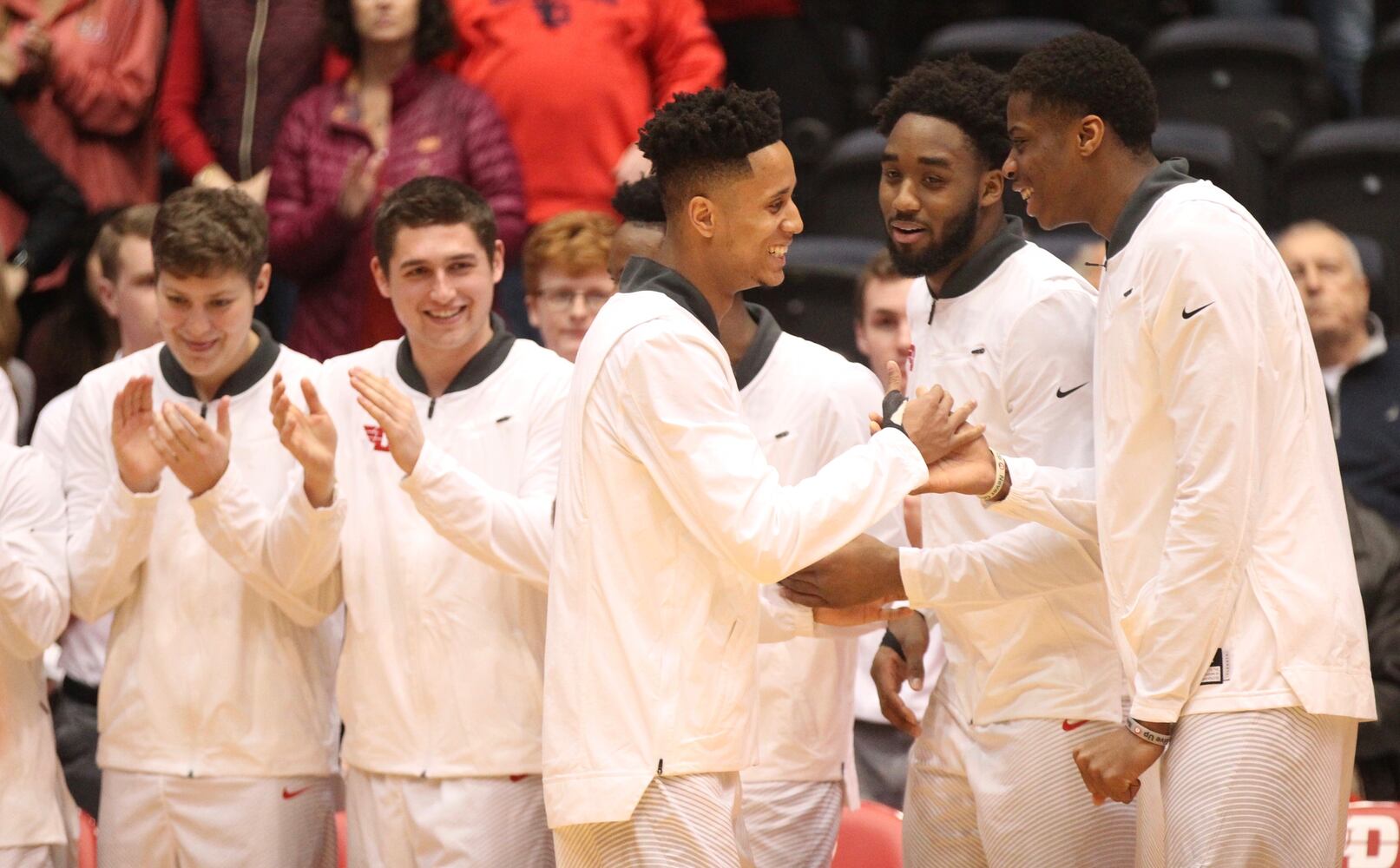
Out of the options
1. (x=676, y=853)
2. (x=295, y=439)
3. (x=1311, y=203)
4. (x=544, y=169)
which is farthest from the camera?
(x=1311, y=203)

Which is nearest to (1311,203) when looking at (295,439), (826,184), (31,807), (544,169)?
(826,184)

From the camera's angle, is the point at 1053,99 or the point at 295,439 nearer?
the point at 1053,99

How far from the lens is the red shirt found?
6.73 m

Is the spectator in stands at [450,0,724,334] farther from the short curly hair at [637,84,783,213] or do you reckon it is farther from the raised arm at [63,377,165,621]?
the short curly hair at [637,84,783,213]

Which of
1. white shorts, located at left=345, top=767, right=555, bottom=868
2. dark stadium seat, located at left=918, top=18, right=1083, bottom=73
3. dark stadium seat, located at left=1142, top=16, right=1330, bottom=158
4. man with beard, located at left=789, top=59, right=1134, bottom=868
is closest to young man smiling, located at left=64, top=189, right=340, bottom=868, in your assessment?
white shorts, located at left=345, top=767, right=555, bottom=868

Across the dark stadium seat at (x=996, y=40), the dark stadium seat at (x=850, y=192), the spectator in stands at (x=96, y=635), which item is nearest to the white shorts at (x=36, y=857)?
the spectator in stands at (x=96, y=635)

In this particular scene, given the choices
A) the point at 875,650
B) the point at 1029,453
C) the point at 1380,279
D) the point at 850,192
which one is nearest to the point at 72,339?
the point at 875,650

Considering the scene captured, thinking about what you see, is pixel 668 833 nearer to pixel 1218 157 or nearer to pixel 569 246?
pixel 569 246

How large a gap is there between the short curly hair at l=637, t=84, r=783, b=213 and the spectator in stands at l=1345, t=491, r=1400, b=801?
284cm

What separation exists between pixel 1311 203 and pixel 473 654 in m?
4.79

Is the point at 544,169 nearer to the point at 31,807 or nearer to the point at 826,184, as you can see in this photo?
the point at 826,184

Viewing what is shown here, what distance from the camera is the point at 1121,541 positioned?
3.47 m

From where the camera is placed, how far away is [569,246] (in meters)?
5.36

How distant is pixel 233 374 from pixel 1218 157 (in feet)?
14.1
